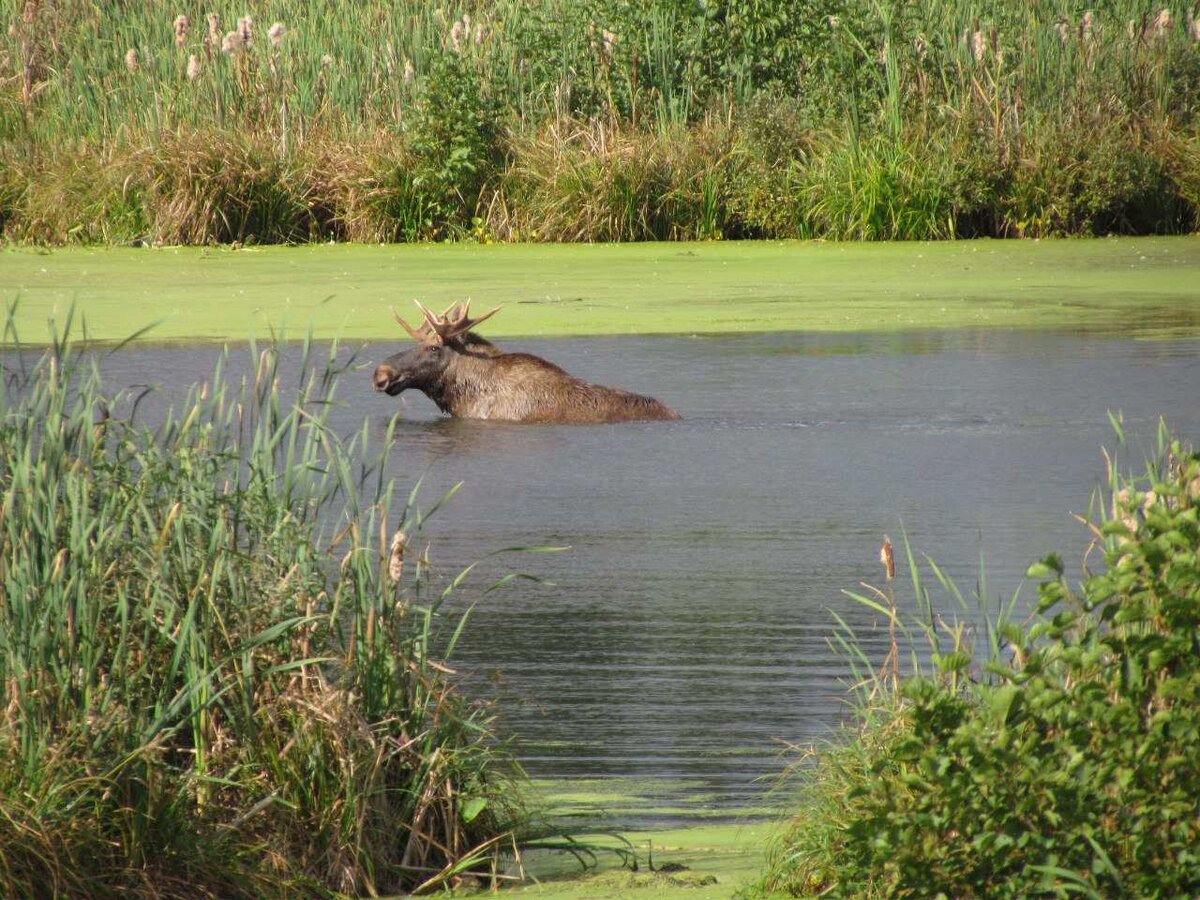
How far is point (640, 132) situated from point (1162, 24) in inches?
186

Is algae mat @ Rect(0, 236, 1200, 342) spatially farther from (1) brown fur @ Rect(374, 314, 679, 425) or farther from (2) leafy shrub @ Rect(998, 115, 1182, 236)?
(1) brown fur @ Rect(374, 314, 679, 425)

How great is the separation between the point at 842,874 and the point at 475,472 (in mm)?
5095

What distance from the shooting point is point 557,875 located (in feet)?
Result: 12.2

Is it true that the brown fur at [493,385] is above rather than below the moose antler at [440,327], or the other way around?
below

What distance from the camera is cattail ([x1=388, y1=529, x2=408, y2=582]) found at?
3670 mm

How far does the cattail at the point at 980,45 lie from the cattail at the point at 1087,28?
1.17 metres

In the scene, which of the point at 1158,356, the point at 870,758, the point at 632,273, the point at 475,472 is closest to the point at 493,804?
the point at 870,758

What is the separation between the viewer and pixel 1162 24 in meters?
17.4

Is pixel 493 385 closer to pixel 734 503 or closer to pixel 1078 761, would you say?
pixel 734 503

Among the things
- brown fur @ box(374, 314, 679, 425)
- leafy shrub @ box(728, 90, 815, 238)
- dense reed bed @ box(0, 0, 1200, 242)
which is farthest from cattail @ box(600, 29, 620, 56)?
brown fur @ box(374, 314, 679, 425)

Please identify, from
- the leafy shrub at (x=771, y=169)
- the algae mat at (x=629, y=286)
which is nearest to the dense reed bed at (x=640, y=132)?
the leafy shrub at (x=771, y=169)

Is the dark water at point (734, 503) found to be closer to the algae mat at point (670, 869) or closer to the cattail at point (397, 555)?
the algae mat at point (670, 869)

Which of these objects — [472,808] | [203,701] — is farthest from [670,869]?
[203,701]

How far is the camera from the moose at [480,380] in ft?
30.6
